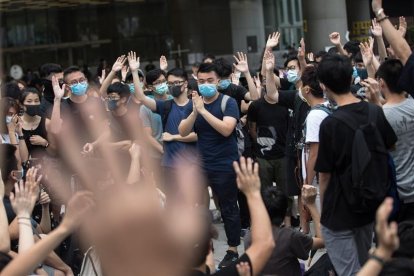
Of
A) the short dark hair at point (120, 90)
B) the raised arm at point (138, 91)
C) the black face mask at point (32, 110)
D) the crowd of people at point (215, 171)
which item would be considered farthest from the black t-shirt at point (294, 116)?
the black face mask at point (32, 110)

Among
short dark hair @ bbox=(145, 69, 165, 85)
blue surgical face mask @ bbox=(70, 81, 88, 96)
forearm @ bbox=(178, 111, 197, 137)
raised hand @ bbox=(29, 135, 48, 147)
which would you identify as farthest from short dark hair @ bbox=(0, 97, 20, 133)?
forearm @ bbox=(178, 111, 197, 137)

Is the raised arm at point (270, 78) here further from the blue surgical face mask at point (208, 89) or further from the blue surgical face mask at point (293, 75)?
the blue surgical face mask at point (293, 75)

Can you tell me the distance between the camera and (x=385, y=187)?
16.3ft

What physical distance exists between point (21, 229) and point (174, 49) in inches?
1258

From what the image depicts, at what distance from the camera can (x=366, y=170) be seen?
191 inches

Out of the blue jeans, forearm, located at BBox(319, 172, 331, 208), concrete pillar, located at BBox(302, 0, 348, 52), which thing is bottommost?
the blue jeans

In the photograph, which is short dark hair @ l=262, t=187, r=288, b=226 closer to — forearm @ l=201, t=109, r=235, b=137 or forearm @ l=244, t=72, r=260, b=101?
forearm @ l=201, t=109, r=235, b=137

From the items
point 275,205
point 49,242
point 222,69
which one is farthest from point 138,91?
point 49,242

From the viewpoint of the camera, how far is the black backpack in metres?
4.85

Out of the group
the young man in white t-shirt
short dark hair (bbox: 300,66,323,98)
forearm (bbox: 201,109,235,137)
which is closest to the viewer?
the young man in white t-shirt

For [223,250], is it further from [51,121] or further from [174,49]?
[174,49]

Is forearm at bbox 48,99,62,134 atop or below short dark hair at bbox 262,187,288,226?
atop

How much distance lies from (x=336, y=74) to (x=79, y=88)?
3993 mm

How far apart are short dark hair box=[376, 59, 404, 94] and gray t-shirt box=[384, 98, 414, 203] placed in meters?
0.12
